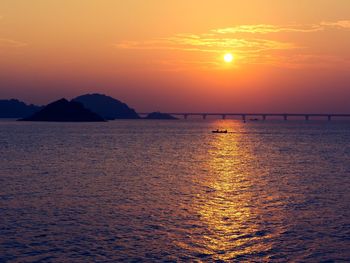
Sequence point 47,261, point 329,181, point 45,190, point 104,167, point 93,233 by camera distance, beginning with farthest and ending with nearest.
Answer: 1. point 104,167
2. point 329,181
3. point 45,190
4. point 93,233
5. point 47,261

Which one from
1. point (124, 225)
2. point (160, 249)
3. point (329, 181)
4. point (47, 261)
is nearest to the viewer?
point (47, 261)

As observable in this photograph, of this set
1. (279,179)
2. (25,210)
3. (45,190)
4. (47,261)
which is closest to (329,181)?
(279,179)

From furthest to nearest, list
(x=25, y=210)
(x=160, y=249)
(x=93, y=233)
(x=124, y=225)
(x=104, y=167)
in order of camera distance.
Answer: (x=104, y=167) → (x=25, y=210) → (x=124, y=225) → (x=93, y=233) → (x=160, y=249)

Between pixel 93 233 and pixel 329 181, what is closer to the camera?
pixel 93 233

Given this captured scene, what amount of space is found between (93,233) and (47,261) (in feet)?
20.6

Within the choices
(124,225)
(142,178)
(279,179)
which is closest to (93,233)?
(124,225)

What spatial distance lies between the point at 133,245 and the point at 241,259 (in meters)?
6.68

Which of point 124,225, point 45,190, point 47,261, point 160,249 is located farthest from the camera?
point 45,190

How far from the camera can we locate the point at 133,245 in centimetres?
2880

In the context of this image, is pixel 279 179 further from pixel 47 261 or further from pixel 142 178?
pixel 47 261

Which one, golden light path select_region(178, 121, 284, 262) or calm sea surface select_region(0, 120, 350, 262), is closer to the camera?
calm sea surface select_region(0, 120, 350, 262)

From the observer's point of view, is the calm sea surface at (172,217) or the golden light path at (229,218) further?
the golden light path at (229,218)

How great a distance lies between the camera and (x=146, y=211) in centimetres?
3953

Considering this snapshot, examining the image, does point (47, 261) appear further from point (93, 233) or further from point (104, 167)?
point (104, 167)
